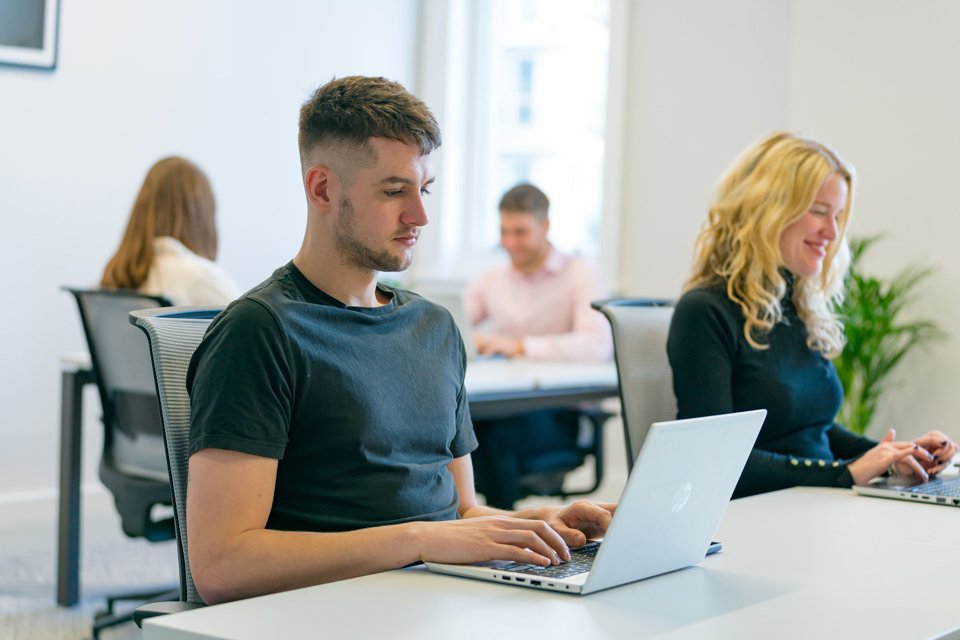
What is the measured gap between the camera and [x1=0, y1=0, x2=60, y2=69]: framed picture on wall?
13.5ft

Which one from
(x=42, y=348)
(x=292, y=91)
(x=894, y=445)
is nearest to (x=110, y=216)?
(x=42, y=348)

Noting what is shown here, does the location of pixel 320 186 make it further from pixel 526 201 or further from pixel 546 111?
pixel 546 111

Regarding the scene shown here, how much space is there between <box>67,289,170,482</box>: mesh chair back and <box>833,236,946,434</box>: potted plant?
2.23m

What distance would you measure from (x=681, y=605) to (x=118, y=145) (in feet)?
12.2

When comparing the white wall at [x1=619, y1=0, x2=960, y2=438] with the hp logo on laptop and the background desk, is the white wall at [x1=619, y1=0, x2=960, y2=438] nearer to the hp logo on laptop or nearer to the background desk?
the background desk

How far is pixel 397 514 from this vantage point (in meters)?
1.51

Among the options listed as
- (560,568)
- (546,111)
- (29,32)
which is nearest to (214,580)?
(560,568)

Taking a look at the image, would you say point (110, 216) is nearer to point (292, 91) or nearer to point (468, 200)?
point (292, 91)

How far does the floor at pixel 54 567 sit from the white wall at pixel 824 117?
136cm

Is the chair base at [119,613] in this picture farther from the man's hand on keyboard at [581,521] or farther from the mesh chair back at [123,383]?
the man's hand on keyboard at [581,521]

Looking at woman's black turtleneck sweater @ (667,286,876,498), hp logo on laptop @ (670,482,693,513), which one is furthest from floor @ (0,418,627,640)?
hp logo on laptop @ (670,482,693,513)

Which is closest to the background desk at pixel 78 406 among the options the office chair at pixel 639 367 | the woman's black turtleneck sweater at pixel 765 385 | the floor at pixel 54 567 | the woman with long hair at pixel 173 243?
the floor at pixel 54 567

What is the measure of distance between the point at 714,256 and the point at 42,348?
9.13ft

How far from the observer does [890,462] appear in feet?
6.84
